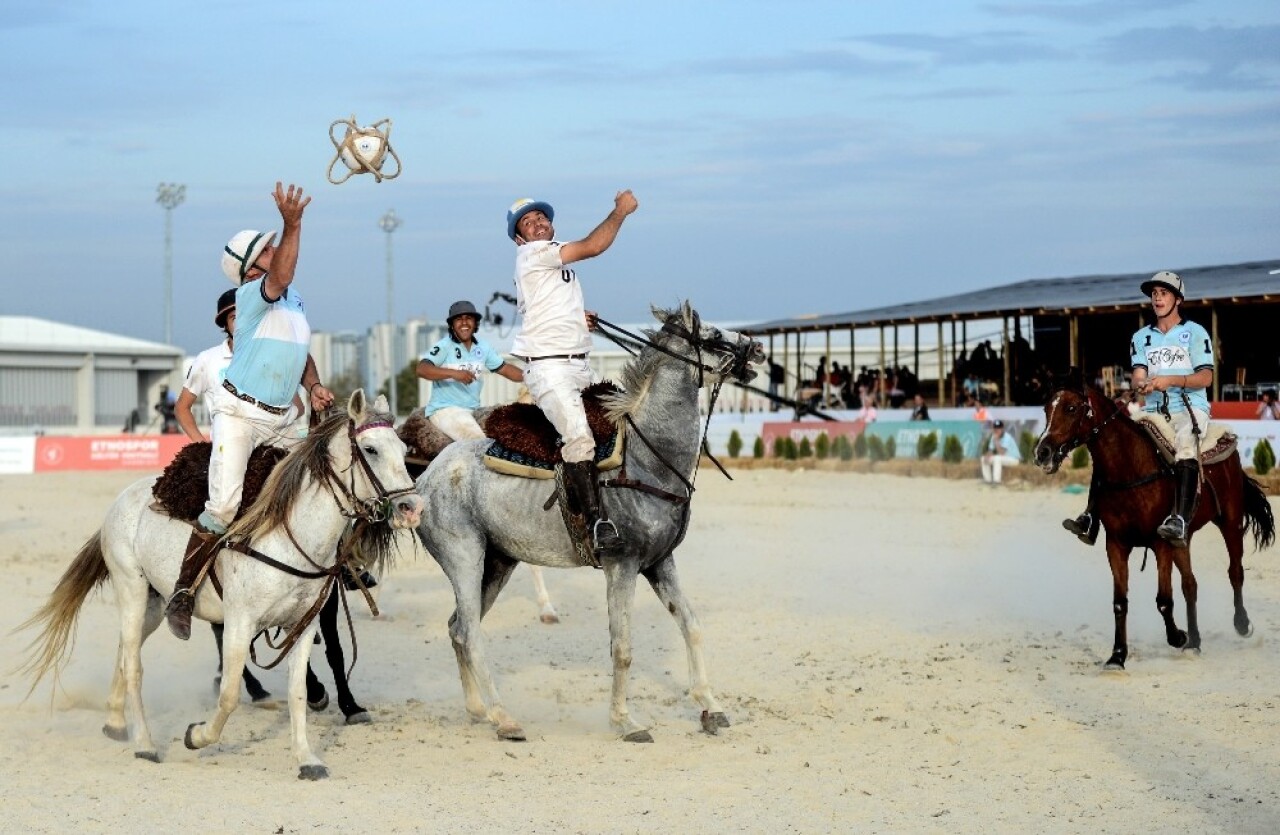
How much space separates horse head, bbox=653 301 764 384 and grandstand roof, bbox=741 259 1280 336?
62.6 feet

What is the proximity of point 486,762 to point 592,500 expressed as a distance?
160 centimetres

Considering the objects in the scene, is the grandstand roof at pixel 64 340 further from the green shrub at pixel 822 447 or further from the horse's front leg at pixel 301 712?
the horse's front leg at pixel 301 712

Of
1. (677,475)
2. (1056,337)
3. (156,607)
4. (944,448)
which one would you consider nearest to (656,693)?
(677,475)

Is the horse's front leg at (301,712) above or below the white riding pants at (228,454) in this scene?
below

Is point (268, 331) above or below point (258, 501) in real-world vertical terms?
above

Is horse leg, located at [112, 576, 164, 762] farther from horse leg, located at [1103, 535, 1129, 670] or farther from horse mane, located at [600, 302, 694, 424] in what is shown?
horse leg, located at [1103, 535, 1129, 670]

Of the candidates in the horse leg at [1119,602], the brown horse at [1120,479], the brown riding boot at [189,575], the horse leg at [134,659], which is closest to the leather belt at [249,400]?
the brown riding boot at [189,575]

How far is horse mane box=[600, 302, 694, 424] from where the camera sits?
9039mm


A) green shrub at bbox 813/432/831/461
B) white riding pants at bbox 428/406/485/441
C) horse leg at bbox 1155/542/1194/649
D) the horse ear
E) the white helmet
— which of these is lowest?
horse leg at bbox 1155/542/1194/649

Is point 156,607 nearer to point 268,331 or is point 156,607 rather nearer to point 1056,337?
point 268,331

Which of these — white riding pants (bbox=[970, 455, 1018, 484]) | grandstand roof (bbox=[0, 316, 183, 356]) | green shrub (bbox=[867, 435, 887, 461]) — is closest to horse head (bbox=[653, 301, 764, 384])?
white riding pants (bbox=[970, 455, 1018, 484])

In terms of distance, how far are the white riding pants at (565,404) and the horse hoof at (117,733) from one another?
3.00m

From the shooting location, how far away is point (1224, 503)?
1165cm

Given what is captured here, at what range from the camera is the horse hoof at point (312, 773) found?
7.86 meters
